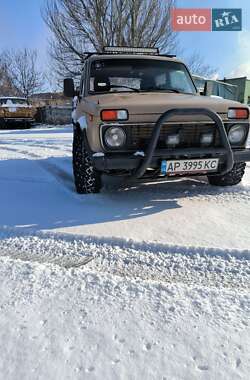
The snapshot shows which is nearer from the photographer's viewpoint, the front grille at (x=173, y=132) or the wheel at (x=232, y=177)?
the front grille at (x=173, y=132)

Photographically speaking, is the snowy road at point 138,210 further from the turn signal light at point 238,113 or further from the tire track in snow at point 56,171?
the turn signal light at point 238,113

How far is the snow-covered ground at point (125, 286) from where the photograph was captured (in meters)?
1.65

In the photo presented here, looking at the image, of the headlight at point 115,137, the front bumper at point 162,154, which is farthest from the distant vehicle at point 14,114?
the front bumper at point 162,154

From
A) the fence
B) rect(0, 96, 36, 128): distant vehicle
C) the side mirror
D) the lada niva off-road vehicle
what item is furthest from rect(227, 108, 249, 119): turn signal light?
the fence

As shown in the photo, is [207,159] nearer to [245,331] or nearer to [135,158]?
[135,158]

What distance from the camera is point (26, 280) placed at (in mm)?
2348

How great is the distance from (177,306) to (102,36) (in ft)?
65.5

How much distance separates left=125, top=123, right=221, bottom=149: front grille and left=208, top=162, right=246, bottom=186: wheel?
2.56ft

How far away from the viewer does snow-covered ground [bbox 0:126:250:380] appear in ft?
5.42

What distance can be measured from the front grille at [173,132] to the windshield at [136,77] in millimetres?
978

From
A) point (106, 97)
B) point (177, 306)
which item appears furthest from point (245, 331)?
point (106, 97)

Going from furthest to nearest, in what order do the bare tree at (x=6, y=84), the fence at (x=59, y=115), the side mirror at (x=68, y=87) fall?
the bare tree at (x=6, y=84) < the fence at (x=59, y=115) < the side mirror at (x=68, y=87)

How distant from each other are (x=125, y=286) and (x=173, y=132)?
1851 mm

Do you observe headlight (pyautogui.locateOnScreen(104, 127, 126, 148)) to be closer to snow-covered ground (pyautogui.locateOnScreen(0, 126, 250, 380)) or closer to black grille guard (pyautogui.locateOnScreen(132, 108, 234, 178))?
black grille guard (pyautogui.locateOnScreen(132, 108, 234, 178))
